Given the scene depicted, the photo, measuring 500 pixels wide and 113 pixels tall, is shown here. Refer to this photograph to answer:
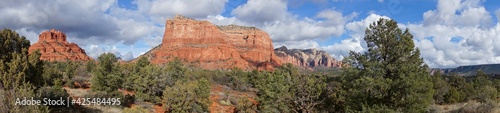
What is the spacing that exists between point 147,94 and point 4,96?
2686 centimetres

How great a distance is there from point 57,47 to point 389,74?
165765mm

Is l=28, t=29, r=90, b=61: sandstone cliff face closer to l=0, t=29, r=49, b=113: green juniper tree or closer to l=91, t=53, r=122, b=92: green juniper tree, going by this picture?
l=91, t=53, r=122, b=92: green juniper tree

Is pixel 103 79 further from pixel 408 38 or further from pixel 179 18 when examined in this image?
pixel 179 18

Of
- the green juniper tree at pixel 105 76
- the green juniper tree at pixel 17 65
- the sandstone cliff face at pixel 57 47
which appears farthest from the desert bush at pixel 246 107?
the sandstone cliff face at pixel 57 47

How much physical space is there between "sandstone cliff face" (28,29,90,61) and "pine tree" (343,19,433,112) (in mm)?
144946

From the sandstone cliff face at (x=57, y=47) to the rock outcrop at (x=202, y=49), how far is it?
31.2 m

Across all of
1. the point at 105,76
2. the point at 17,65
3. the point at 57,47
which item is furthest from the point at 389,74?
the point at 57,47

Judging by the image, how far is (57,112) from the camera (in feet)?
74.1

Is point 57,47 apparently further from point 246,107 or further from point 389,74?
point 389,74

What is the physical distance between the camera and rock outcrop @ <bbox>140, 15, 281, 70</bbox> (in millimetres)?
157750

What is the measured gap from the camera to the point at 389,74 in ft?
64.5

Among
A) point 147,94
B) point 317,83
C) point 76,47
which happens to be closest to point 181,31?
point 76,47

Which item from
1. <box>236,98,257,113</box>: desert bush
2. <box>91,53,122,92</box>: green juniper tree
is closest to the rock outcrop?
<box>236,98,257,113</box>: desert bush

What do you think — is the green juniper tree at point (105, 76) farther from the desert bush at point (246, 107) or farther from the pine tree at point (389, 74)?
the pine tree at point (389, 74)
